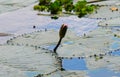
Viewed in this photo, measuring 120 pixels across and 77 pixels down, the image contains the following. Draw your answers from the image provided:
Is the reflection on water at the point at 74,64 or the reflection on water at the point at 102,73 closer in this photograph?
the reflection on water at the point at 102,73

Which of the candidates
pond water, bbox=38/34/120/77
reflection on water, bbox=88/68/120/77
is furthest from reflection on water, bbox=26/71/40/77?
reflection on water, bbox=88/68/120/77

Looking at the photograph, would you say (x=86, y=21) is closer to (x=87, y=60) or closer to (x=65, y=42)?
(x=65, y=42)

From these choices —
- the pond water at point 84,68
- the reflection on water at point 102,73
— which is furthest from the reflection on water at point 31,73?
the reflection on water at point 102,73

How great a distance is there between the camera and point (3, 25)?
10.0 m

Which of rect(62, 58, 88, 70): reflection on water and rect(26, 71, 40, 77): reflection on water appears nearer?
rect(26, 71, 40, 77): reflection on water

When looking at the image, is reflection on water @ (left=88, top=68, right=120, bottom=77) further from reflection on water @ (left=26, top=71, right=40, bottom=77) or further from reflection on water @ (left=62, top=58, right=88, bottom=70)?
reflection on water @ (left=26, top=71, right=40, bottom=77)

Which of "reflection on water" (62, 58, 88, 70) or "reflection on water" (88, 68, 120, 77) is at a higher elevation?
"reflection on water" (62, 58, 88, 70)

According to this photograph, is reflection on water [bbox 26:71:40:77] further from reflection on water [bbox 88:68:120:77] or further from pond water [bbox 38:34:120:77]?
reflection on water [bbox 88:68:120:77]

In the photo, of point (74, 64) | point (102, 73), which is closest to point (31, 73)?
point (74, 64)

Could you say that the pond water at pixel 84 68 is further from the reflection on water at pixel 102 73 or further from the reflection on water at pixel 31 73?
the reflection on water at pixel 31 73

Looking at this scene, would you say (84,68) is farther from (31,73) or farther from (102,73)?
(31,73)

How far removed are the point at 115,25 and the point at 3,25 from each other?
314cm

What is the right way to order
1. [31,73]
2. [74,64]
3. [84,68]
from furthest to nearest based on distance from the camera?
1. [74,64]
2. [84,68]
3. [31,73]

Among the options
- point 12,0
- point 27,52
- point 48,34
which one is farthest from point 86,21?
point 12,0
